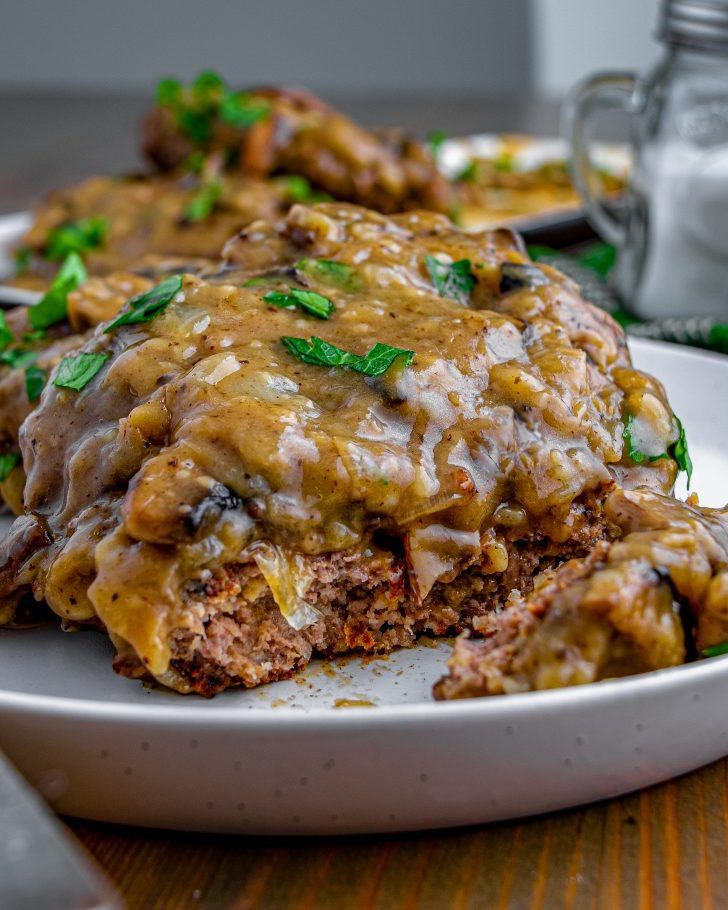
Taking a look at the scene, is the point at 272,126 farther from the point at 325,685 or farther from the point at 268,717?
the point at 268,717

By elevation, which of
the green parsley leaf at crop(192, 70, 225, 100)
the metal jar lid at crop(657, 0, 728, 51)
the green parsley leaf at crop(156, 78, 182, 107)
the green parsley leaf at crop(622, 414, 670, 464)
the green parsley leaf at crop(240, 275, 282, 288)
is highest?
the metal jar lid at crop(657, 0, 728, 51)

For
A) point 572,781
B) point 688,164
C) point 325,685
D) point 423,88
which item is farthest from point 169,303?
point 423,88

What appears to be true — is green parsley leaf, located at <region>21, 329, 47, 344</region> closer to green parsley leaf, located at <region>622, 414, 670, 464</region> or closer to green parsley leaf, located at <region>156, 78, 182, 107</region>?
green parsley leaf, located at <region>622, 414, 670, 464</region>

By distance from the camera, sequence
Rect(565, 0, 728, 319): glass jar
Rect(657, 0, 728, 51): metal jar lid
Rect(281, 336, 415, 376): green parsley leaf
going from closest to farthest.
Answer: Rect(281, 336, 415, 376): green parsley leaf, Rect(657, 0, 728, 51): metal jar lid, Rect(565, 0, 728, 319): glass jar

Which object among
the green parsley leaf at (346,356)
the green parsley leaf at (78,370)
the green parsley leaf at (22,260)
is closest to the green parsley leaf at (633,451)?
the green parsley leaf at (346,356)

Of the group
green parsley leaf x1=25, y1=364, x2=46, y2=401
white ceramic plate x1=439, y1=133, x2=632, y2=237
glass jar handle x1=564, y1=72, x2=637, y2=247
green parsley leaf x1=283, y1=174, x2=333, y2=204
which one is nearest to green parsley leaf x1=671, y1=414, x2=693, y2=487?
green parsley leaf x1=25, y1=364, x2=46, y2=401

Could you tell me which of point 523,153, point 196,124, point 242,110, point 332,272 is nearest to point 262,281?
point 332,272

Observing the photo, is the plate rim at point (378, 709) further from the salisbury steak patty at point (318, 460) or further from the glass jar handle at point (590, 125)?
the glass jar handle at point (590, 125)
